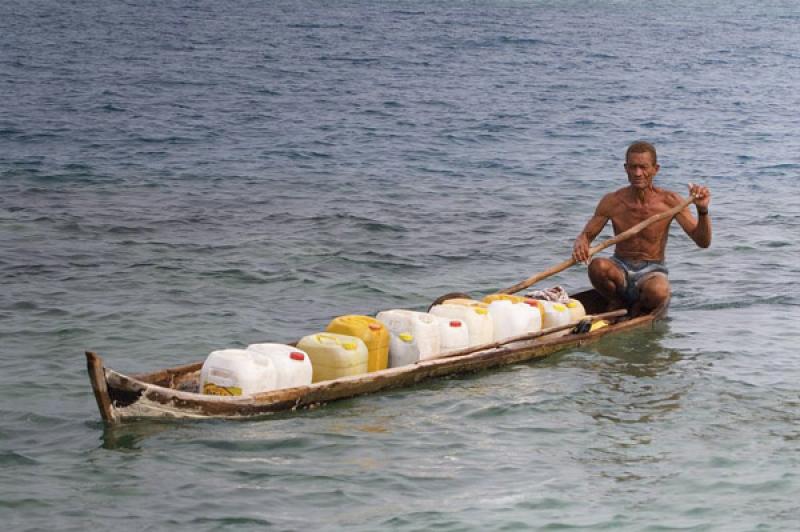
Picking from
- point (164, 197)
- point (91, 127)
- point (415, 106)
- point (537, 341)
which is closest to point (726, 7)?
point (415, 106)

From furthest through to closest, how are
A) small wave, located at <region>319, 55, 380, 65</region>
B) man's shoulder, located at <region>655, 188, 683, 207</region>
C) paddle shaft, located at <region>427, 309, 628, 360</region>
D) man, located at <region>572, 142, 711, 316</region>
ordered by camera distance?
small wave, located at <region>319, 55, 380, 65</region>, man's shoulder, located at <region>655, 188, 683, 207</region>, man, located at <region>572, 142, 711, 316</region>, paddle shaft, located at <region>427, 309, 628, 360</region>

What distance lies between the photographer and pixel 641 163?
11.9 m

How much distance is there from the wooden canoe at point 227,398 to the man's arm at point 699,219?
2027 mm

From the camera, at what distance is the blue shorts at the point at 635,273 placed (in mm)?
12375

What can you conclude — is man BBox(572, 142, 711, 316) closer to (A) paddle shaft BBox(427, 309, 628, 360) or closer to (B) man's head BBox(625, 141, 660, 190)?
(B) man's head BBox(625, 141, 660, 190)

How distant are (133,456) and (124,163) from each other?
610 inches

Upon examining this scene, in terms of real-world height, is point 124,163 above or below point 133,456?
above

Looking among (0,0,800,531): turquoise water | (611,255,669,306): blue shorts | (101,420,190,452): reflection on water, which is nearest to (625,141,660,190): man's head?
(611,255,669,306): blue shorts

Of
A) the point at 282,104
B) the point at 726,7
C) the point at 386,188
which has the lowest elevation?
the point at 386,188

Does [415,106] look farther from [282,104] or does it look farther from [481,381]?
[481,381]

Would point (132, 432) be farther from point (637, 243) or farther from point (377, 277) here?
point (377, 277)

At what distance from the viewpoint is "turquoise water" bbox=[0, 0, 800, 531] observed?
8.27m

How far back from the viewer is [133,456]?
8750mm

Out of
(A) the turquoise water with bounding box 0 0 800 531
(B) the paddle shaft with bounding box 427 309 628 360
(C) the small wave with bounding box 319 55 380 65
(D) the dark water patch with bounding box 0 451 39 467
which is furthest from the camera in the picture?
(C) the small wave with bounding box 319 55 380 65
